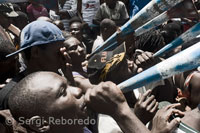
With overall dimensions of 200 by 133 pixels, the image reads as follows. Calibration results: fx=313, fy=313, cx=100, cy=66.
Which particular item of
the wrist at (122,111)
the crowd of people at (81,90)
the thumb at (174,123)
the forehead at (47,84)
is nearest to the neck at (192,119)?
the crowd of people at (81,90)

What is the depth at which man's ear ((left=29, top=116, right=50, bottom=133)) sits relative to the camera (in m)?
1.80

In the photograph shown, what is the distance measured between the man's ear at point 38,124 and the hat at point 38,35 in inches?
38.8

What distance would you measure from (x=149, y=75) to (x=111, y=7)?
229 inches

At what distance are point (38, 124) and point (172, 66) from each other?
0.84 m

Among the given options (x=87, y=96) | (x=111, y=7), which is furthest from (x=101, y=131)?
(x=111, y=7)

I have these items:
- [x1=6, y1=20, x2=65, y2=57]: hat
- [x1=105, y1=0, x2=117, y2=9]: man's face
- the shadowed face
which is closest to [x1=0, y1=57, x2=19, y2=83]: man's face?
[x1=6, y1=20, x2=65, y2=57]: hat

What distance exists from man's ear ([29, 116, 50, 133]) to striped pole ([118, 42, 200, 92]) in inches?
20.8

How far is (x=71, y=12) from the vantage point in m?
7.45

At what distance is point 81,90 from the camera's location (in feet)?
6.97

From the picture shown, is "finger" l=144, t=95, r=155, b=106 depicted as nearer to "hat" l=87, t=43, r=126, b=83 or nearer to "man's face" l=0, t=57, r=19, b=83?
"hat" l=87, t=43, r=126, b=83

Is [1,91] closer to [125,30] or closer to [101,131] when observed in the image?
[101,131]

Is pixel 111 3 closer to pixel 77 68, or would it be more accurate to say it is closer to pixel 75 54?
pixel 75 54

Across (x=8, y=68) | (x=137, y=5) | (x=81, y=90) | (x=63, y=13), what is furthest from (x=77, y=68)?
(x=63, y=13)

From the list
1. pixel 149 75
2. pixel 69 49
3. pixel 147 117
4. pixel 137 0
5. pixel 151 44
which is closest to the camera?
pixel 149 75
